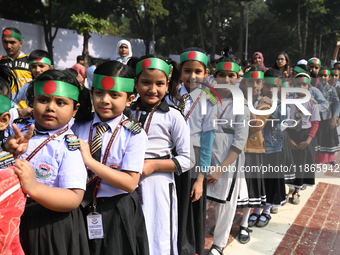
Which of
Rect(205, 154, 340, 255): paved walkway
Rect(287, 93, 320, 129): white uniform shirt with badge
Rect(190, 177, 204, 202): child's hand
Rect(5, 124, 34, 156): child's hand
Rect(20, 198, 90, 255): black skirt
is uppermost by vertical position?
Rect(5, 124, 34, 156): child's hand

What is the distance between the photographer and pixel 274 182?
3744 millimetres

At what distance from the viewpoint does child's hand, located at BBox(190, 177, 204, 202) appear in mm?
2480

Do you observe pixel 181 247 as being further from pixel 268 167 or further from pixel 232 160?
pixel 268 167

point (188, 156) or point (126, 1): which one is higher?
point (126, 1)

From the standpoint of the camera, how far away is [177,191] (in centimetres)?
243

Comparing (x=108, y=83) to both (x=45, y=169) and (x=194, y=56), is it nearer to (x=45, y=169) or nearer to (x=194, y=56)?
(x=45, y=169)

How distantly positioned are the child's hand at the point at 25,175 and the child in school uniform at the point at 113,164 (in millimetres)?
417

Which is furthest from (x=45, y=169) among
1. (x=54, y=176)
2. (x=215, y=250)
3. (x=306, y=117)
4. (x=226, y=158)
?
(x=306, y=117)

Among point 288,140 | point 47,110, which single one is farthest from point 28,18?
point 47,110

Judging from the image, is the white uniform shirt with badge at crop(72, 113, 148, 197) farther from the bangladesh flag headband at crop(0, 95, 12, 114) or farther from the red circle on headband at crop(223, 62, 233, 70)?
the red circle on headband at crop(223, 62, 233, 70)

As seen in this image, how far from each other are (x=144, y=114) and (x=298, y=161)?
3.23m

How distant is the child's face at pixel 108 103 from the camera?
70.1 inches

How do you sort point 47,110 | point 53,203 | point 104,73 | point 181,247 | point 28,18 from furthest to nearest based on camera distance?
point 28,18 < point 181,247 < point 104,73 < point 47,110 < point 53,203

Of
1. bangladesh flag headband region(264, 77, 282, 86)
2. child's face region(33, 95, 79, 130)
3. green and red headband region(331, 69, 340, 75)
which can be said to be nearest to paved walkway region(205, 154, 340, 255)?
bangladesh flag headband region(264, 77, 282, 86)
